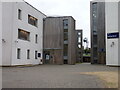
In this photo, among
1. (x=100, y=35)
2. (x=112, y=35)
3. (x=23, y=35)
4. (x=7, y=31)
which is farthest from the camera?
(x=100, y=35)

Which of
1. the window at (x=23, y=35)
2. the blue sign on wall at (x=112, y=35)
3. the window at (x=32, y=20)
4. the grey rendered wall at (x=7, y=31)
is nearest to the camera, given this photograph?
the grey rendered wall at (x=7, y=31)

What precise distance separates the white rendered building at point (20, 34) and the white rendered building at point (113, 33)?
1025 centimetres

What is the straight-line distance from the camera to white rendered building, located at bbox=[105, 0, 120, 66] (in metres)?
22.7


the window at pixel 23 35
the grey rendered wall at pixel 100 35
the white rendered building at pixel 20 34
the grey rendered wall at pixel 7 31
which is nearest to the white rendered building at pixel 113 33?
the grey rendered wall at pixel 100 35

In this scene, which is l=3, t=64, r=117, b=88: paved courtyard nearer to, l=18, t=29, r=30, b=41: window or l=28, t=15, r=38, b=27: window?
l=18, t=29, r=30, b=41: window

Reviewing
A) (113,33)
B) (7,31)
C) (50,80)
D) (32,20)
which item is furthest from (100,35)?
(50,80)

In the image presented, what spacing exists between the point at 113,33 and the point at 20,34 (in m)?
11.1

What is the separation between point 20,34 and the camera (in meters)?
23.6

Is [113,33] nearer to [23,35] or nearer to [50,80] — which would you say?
[23,35]

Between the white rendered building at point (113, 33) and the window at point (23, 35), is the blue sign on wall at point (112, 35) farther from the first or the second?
the window at point (23, 35)

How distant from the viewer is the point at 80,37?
47.7 m

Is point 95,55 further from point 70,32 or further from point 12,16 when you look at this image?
point 12,16

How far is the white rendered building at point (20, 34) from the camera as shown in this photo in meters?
21.1

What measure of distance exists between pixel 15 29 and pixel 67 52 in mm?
10816
